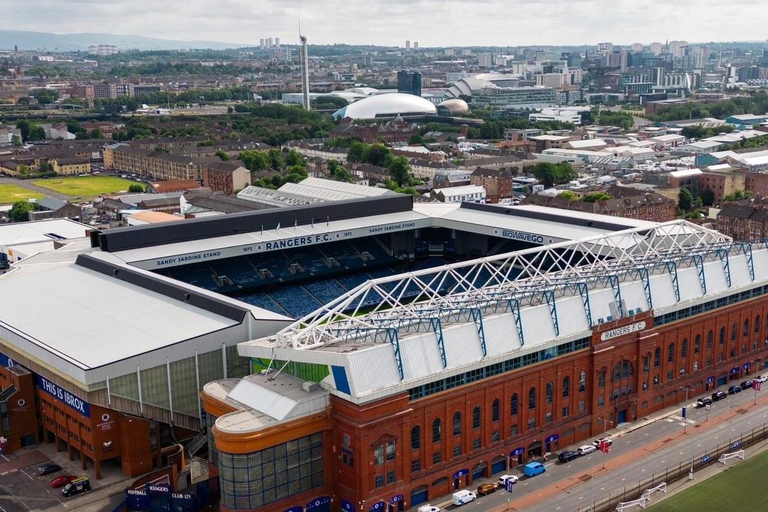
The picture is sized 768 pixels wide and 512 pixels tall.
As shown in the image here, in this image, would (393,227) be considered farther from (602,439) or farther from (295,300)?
(602,439)

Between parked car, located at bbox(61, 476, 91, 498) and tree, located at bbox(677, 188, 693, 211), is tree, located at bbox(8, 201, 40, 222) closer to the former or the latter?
parked car, located at bbox(61, 476, 91, 498)

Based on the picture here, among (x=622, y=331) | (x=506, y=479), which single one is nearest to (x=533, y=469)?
(x=506, y=479)

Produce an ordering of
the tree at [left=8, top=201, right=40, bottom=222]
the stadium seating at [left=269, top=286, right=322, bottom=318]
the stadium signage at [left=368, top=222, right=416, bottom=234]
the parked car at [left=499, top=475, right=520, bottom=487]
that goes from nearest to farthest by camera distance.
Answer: the parked car at [left=499, top=475, right=520, bottom=487]
the stadium seating at [left=269, top=286, right=322, bottom=318]
the stadium signage at [left=368, top=222, right=416, bottom=234]
the tree at [left=8, top=201, right=40, bottom=222]

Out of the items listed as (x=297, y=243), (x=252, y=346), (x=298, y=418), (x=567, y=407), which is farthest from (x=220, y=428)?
(x=297, y=243)

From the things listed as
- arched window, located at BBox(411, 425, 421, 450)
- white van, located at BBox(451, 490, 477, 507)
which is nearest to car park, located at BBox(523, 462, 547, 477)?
white van, located at BBox(451, 490, 477, 507)

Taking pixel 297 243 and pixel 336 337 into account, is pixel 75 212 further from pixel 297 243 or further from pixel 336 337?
pixel 336 337

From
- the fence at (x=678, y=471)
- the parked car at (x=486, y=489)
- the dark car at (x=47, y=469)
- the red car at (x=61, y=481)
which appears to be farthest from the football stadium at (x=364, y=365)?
the fence at (x=678, y=471)
